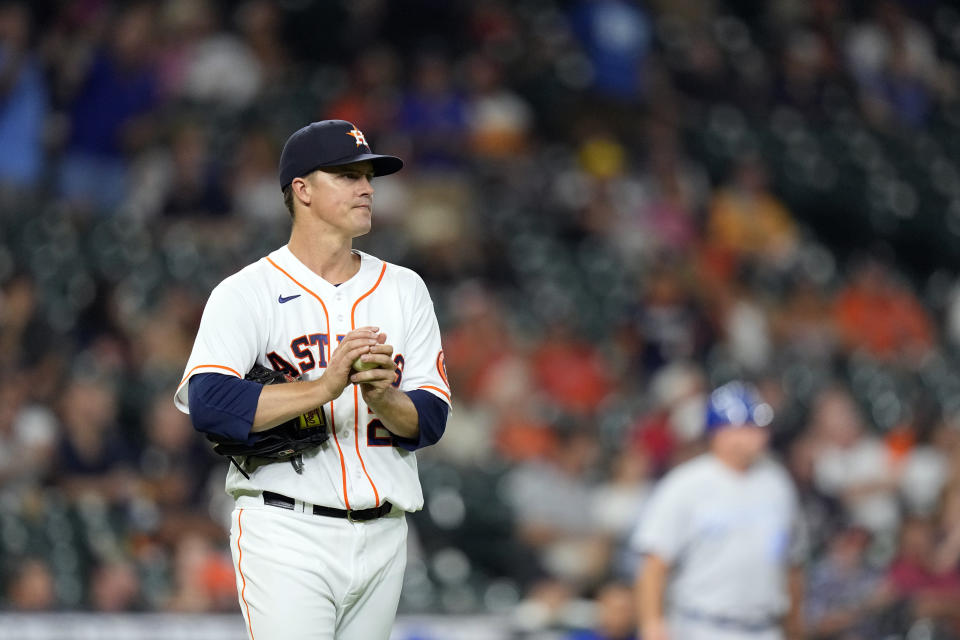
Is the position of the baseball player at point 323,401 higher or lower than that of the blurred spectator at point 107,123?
lower

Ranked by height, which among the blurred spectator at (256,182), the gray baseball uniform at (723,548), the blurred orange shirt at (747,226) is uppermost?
the blurred spectator at (256,182)

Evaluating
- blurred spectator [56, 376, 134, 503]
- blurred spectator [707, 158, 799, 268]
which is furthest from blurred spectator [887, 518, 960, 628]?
blurred spectator [56, 376, 134, 503]

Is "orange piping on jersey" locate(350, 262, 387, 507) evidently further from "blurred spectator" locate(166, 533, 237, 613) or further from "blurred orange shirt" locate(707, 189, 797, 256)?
"blurred orange shirt" locate(707, 189, 797, 256)

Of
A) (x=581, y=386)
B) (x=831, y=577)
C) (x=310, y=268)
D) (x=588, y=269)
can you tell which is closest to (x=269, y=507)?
(x=310, y=268)

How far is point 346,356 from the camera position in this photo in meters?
3.31

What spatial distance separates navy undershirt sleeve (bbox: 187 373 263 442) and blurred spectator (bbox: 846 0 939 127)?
11.1 metres

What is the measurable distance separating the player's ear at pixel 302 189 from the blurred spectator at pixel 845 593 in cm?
474

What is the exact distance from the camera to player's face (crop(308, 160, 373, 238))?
3.65 m

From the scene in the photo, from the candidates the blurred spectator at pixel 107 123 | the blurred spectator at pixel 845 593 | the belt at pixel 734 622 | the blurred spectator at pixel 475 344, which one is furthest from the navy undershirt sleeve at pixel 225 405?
the blurred spectator at pixel 107 123

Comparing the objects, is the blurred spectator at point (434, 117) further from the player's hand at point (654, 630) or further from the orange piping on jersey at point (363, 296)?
the orange piping on jersey at point (363, 296)

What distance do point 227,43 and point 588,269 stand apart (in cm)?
323

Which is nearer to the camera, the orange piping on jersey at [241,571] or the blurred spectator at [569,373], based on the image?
the orange piping on jersey at [241,571]

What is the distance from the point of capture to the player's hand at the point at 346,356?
331cm

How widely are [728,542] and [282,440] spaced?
265cm
